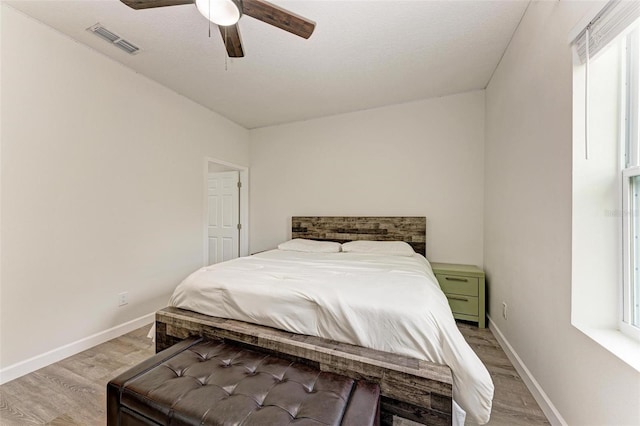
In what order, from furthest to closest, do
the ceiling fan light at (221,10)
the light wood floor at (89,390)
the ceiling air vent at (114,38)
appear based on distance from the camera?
the ceiling air vent at (114,38), the light wood floor at (89,390), the ceiling fan light at (221,10)

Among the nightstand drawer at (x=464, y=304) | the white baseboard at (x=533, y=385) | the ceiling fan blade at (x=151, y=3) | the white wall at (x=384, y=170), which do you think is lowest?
the white baseboard at (x=533, y=385)

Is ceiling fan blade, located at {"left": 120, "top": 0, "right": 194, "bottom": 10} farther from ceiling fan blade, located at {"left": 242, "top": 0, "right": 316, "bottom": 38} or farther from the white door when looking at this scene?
the white door

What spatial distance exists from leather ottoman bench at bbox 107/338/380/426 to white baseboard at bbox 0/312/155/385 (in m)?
1.32

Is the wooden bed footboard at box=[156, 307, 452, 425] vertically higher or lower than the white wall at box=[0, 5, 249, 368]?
lower

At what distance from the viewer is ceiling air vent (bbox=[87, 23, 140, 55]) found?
188 cm

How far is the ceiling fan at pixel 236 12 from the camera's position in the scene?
124 centimetres

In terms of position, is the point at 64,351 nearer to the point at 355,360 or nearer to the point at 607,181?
the point at 355,360

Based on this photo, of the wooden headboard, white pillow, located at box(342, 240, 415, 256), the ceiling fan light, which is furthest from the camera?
the wooden headboard

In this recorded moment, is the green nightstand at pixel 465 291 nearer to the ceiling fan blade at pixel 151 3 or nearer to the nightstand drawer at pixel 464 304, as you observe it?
the nightstand drawer at pixel 464 304

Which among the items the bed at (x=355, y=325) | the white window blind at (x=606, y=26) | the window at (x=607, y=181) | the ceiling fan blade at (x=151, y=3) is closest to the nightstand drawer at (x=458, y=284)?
the bed at (x=355, y=325)

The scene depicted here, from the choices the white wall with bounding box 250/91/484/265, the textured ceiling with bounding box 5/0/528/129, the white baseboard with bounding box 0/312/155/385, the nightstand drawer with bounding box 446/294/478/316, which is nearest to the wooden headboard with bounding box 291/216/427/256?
the white wall with bounding box 250/91/484/265

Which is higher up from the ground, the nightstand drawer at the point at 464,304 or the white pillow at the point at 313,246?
the white pillow at the point at 313,246

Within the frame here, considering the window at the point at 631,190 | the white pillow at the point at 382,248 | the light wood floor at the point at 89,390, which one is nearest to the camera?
the window at the point at 631,190

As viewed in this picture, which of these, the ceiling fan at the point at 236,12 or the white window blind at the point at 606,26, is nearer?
the white window blind at the point at 606,26
